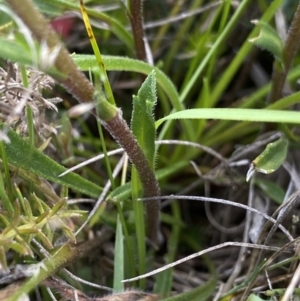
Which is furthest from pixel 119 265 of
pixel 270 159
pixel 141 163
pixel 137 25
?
pixel 137 25

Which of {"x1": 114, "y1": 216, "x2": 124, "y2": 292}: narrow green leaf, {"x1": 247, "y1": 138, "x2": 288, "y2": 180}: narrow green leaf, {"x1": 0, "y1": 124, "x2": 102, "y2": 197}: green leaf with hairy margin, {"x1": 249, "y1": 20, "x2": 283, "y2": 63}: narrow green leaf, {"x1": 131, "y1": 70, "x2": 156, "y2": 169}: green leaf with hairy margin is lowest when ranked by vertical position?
{"x1": 114, "y1": 216, "x2": 124, "y2": 292}: narrow green leaf

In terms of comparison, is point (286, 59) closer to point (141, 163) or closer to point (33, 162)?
point (141, 163)

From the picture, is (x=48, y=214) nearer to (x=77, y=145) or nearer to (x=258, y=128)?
(x=77, y=145)

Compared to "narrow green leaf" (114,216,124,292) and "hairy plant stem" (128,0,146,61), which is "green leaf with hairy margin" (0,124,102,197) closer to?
"narrow green leaf" (114,216,124,292)

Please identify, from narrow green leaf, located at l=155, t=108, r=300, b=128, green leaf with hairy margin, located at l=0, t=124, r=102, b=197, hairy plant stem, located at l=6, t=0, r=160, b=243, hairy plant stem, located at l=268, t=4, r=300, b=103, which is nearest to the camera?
hairy plant stem, located at l=6, t=0, r=160, b=243

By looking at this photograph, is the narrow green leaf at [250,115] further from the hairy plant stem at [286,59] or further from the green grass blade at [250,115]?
the hairy plant stem at [286,59]

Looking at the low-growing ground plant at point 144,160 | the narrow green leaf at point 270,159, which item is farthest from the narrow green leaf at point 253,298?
the narrow green leaf at point 270,159

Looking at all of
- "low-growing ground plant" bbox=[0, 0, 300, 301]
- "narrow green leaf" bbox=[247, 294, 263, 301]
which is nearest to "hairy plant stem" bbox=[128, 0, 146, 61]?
"low-growing ground plant" bbox=[0, 0, 300, 301]
